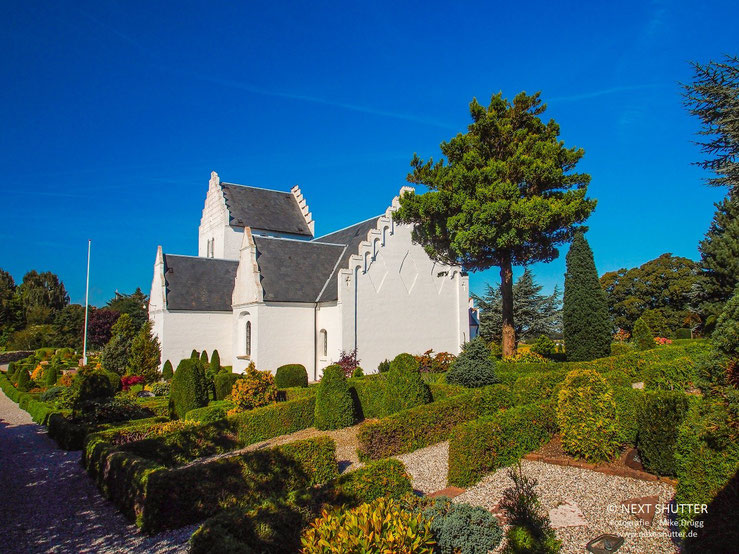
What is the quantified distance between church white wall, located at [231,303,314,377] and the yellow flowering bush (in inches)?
822

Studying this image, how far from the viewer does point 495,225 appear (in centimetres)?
2216

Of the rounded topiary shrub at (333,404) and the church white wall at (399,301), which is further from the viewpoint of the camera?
the church white wall at (399,301)

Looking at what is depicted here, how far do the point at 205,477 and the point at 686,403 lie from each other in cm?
897

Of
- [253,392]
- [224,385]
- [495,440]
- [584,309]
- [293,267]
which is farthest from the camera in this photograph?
[293,267]

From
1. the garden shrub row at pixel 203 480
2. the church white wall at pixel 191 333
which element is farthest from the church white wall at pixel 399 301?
the garden shrub row at pixel 203 480

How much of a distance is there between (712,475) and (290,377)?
18.3 m

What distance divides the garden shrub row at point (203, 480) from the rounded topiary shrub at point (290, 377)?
11.2 meters

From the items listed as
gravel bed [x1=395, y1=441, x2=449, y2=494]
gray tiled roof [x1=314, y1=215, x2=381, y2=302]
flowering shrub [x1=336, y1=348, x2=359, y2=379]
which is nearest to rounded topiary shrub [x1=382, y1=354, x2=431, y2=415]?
gravel bed [x1=395, y1=441, x2=449, y2=494]

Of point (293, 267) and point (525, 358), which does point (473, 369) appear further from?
point (293, 267)

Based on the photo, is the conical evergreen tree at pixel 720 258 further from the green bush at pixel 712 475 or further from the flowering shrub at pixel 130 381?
the flowering shrub at pixel 130 381

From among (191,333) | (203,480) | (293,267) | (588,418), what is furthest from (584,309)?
(191,333)

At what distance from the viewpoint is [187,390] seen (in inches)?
639

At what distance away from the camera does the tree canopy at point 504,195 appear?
71.4 ft

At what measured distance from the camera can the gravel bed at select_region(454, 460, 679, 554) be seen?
6.00 meters
